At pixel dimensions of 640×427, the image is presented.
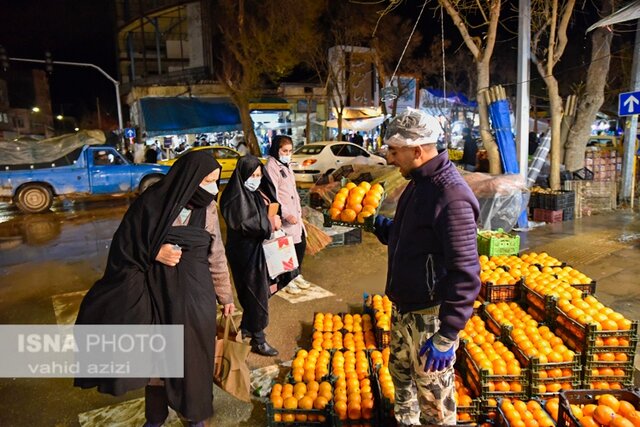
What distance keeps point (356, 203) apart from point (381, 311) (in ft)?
4.19


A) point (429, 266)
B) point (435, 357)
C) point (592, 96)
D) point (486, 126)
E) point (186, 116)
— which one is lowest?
point (435, 357)

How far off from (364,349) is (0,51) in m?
20.9

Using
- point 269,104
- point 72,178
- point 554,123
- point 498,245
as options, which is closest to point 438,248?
point 498,245

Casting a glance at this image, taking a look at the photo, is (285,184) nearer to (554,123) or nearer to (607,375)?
(607,375)

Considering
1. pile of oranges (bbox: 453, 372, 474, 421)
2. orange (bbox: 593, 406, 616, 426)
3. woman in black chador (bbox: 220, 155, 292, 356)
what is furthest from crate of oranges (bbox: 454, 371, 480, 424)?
woman in black chador (bbox: 220, 155, 292, 356)

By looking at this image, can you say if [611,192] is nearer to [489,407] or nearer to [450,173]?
[489,407]

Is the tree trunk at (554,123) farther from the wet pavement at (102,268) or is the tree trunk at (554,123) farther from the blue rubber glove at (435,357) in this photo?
the blue rubber glove at (435,357)

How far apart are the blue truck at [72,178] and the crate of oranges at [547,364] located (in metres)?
12.2

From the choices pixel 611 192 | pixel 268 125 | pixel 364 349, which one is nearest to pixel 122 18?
pixel 268 125

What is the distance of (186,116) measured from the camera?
2406 centimetres

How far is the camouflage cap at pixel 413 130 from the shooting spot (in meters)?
2.35

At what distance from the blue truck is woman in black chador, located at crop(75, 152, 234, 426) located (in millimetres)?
11549

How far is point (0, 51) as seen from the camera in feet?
59.2

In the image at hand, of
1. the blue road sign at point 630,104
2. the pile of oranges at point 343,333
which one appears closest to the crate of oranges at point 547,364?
the pile of oranges at point 343,333
